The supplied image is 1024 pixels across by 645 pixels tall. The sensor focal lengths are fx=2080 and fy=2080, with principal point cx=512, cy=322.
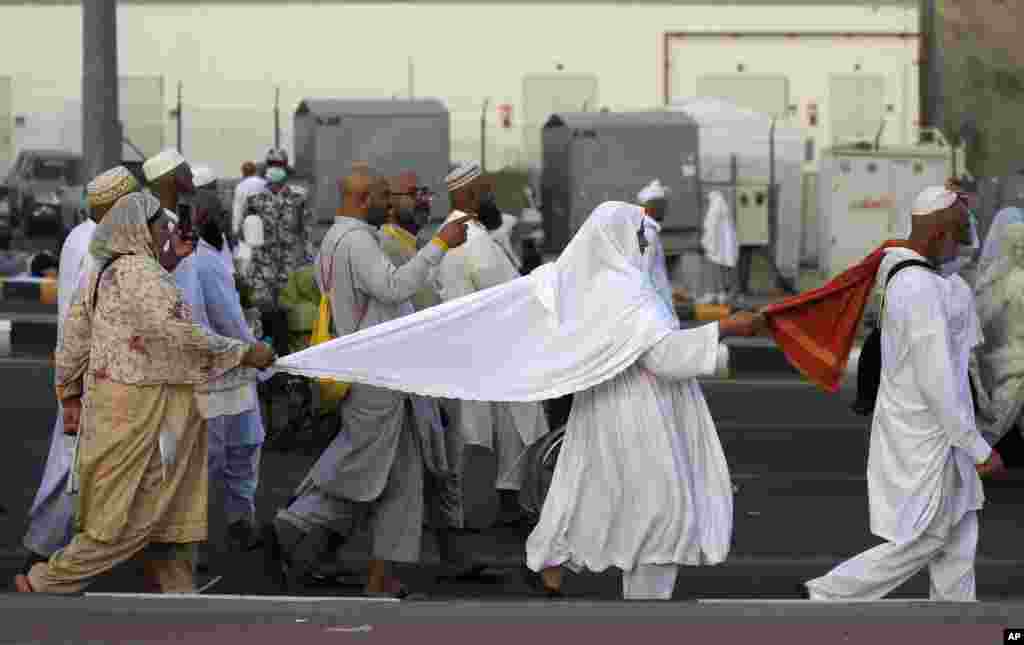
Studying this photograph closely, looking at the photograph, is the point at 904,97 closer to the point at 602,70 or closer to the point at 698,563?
the point at 602,70

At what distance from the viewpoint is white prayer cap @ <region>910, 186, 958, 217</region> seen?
7.68 metres

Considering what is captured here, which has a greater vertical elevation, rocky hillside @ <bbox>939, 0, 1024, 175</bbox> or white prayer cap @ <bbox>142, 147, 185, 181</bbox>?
rocky hillside @ <bbox>939, 0, 1024, 175</bbox>

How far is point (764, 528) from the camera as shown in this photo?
10.5 meters

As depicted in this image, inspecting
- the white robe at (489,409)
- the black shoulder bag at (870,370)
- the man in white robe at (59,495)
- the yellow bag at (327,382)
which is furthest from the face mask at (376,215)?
the black shoulder bag at (870,370)

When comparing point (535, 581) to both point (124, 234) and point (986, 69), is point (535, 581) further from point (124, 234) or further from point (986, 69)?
Result: point (986, 69)

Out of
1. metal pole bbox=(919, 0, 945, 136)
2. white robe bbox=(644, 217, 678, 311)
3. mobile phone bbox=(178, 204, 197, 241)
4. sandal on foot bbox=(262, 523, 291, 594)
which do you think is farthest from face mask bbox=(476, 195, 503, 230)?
metal pole bbox=(919, 0, 945, 136)

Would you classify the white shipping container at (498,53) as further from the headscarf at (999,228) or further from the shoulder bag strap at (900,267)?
the shoulder bag strap at (900,267)

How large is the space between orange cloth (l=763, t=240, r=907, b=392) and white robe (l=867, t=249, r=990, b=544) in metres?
0.28

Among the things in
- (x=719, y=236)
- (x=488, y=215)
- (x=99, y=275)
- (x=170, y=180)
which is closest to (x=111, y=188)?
(x=99, y=275)

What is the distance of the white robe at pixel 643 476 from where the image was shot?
740 cm

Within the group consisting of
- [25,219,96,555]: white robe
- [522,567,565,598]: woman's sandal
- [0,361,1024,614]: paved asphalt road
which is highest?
[25,219,96,555]: white robe

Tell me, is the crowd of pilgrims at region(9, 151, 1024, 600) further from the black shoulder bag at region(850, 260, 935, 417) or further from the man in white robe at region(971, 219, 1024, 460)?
the man in white robe at region(971, 219, 1024, 460)

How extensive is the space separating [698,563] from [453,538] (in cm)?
184

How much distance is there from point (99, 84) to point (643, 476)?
42.2ft
